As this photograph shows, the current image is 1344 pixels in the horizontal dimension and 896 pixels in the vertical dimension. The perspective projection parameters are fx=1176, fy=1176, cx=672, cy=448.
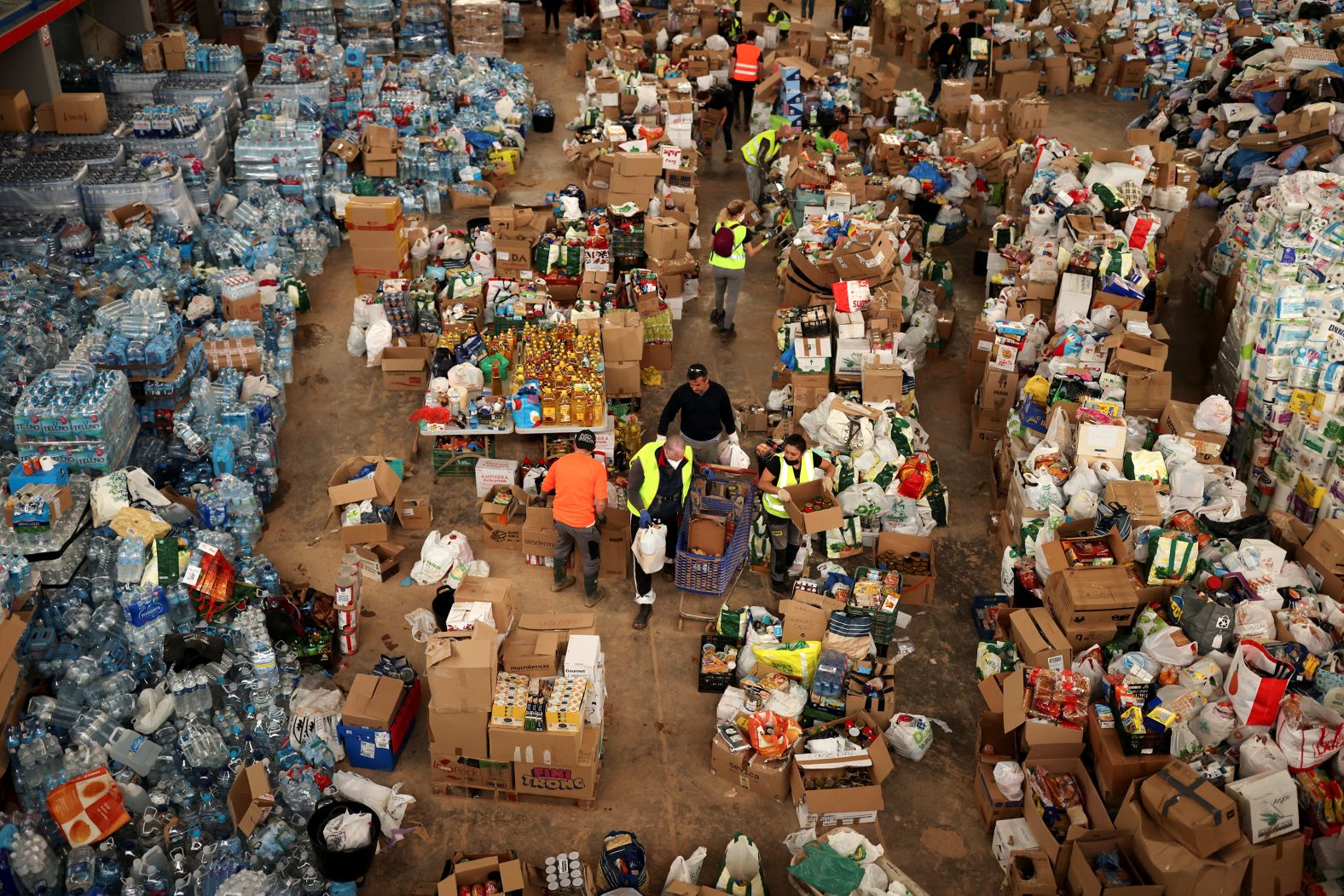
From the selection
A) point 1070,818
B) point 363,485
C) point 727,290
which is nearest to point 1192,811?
point 1070,818

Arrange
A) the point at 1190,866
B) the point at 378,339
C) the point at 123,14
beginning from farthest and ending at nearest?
the point at 123,14 → the point at 378,339 → the point at 1190,866

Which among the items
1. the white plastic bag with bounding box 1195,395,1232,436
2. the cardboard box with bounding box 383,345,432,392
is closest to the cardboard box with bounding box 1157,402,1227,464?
the white plastic bag with bounding box 1195,395,1232,436

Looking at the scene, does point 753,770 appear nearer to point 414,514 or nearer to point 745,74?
point 414,514

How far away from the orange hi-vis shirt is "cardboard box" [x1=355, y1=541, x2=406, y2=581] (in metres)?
1.48

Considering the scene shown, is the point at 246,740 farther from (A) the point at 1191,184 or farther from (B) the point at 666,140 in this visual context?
(A) the point at 1191,184

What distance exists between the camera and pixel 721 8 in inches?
740

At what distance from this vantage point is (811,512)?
8539 millimetres

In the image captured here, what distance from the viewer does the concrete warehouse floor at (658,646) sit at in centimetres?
705

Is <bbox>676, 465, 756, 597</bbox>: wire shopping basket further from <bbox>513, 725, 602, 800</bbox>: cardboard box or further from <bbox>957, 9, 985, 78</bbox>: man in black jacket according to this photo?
<bbox>957, 9, 985, 78</bbox>: man in black jacket

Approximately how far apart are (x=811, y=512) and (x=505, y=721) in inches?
110

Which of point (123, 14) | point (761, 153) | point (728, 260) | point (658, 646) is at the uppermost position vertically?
point (123, 14)

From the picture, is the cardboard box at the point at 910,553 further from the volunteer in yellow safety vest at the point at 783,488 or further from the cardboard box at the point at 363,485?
the cardboard box at the point at 363,485

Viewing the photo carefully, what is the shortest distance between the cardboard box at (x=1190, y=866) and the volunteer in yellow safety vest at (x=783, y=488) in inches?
128

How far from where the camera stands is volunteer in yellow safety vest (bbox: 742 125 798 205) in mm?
14055
